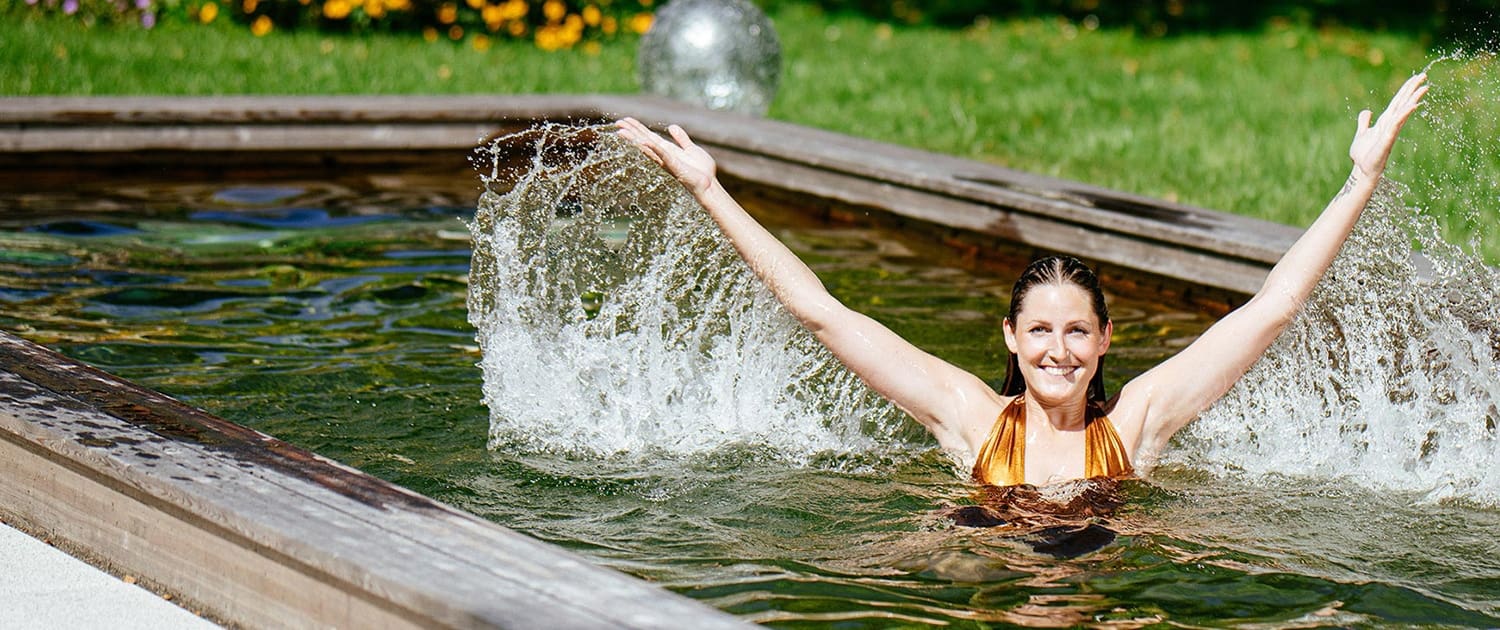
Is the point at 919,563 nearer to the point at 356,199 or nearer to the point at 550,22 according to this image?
the point at 356,199

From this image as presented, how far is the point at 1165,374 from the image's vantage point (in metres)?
4.38

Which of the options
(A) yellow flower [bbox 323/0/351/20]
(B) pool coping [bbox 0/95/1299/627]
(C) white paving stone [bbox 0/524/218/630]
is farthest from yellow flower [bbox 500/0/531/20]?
(C) white paving stone [bbox 0/524/218/630]

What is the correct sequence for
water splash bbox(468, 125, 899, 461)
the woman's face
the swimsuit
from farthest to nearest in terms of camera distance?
water splash bbox(468, 125, 899, 461), the swimsuit, the woman's face

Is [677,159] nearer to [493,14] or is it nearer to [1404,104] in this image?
[1404,104]

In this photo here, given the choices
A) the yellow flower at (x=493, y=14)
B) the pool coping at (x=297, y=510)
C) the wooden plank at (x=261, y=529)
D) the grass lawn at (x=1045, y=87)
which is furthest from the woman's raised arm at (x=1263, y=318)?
the yellow flower at (x=493, y=14)

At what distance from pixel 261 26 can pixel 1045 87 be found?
5.10 m

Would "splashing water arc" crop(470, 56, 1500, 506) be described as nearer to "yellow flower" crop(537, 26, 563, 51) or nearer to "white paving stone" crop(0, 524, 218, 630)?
"white paving stone" crop(0, 524, 218, 630)

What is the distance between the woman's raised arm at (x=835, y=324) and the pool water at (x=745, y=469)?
242mm

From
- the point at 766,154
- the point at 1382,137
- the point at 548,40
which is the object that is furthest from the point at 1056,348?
the point at 548,40

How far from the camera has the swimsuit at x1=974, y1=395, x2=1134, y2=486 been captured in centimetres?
429

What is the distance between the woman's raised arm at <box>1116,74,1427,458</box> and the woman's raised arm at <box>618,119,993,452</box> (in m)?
0.42

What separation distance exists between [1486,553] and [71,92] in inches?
290

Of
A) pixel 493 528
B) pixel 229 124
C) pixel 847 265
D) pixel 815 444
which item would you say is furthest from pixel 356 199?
pixel 493 528

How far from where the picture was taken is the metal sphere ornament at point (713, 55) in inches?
351
